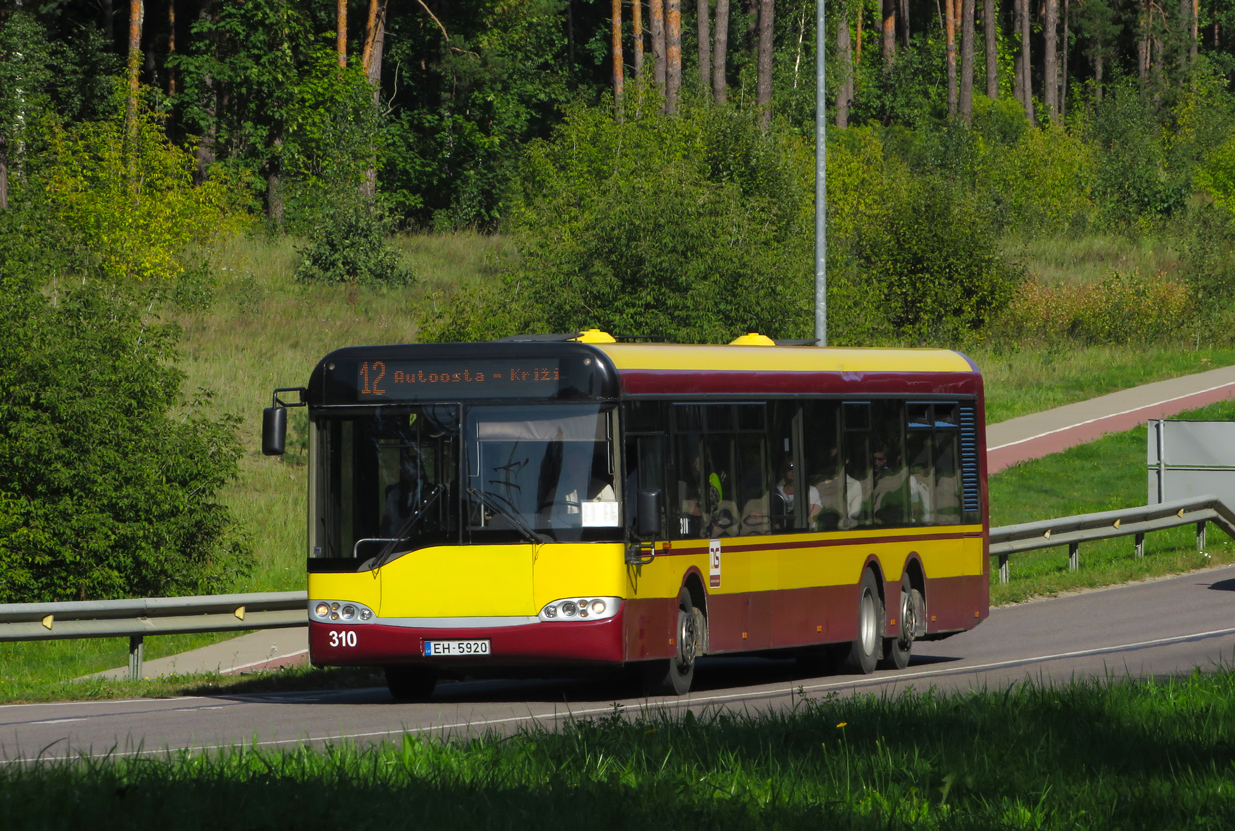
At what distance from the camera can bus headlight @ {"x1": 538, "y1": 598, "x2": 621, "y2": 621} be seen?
12688mm

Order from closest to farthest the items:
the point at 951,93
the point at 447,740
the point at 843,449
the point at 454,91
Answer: the point at 447,740
the point at 843,449
the point at 454,91
the point at 951,93

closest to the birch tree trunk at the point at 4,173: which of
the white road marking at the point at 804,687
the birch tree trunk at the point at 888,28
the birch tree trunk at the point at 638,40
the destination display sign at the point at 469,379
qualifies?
the birch tree trunk at the point at 638,40

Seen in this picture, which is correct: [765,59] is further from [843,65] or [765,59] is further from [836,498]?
[836,498]

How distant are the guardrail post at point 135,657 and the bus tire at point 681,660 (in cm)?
570

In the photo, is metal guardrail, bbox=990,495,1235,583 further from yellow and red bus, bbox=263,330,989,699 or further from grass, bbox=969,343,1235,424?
grass, bbox=969,343,1235,424

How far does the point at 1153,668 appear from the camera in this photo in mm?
14602

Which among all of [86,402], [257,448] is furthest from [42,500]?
[257,448]

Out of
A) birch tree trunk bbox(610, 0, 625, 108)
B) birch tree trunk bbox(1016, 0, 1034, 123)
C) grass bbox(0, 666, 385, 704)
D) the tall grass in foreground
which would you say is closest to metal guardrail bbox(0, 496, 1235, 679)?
grass bbox(0, 666, 385, 704)

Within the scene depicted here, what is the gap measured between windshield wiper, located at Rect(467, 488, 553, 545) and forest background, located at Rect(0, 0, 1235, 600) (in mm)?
9846

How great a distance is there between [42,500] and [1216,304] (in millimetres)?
41792

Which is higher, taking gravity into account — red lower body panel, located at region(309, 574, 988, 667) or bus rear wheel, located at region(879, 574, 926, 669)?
red lower body panel, located at region(309, 574, 988, 667)

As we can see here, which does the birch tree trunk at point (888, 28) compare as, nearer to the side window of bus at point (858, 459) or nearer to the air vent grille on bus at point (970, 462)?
the air vent grille on bus at point (970, 462)

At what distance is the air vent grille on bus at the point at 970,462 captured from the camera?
17.7 m

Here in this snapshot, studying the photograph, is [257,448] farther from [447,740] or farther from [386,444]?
[447,740]
